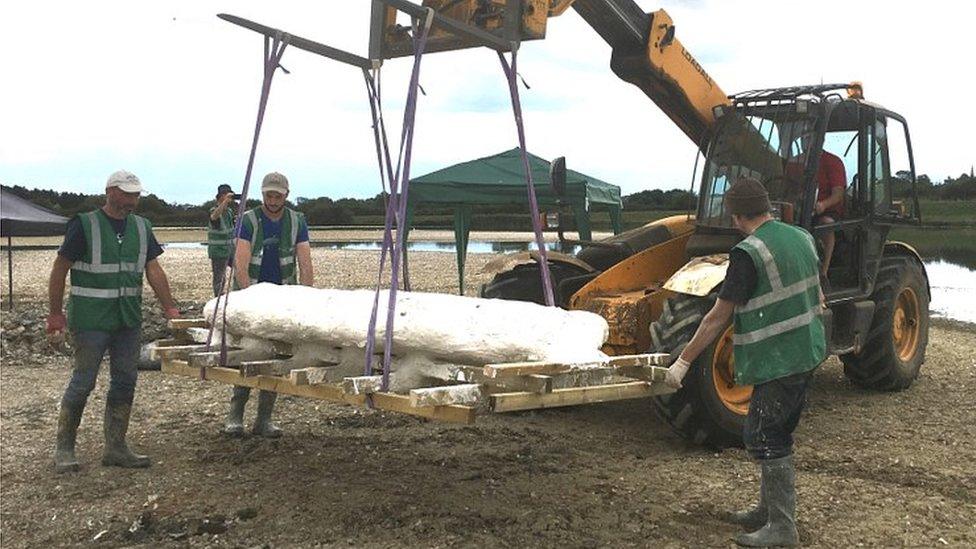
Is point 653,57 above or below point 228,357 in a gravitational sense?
above

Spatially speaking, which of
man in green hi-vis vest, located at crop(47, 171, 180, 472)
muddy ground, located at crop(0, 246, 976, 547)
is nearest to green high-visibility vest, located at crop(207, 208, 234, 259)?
muddy ground, located at crop(0, 246, 976, 547)

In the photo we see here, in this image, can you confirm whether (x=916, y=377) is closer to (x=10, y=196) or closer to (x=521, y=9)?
(x=521, y=9)

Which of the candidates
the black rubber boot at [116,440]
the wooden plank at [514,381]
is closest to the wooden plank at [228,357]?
the black rubber boot at [116,440]

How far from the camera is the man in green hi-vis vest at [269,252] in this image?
20.8 feet

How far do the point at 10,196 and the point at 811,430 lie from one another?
1392 cm

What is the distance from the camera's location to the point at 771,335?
450cm

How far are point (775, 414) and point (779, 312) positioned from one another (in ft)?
1.68

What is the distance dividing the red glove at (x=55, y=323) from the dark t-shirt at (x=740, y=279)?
403 cm

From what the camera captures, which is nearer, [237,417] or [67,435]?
[67,435]

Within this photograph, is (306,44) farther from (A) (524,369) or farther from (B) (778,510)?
(B) (778,510)

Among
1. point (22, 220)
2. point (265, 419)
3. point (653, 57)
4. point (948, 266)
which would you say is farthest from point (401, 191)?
point (948, 266)

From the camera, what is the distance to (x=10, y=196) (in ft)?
51.2

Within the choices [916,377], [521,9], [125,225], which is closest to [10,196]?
[125,225]

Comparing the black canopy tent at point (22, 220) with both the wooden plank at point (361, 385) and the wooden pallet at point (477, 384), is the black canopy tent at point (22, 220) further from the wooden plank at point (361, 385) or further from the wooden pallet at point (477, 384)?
the wooden plank at point (361, 385)
